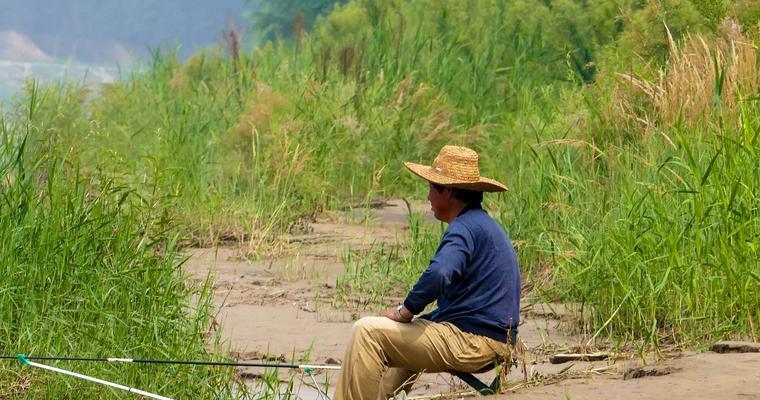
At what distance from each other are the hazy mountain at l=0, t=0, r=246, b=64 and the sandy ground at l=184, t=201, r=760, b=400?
55662mm

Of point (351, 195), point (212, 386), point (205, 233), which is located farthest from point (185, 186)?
point (212, 386)

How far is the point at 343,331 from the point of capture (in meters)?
9.02

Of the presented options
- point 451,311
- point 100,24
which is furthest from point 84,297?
point 100,24

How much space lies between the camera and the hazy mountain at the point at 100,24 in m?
69.0

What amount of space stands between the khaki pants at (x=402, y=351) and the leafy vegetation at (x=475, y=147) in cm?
103

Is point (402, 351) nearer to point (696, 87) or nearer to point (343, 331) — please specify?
point (343, 331)

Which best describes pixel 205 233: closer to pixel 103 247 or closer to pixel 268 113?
pixel 268 113

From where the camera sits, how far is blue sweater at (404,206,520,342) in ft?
21.5

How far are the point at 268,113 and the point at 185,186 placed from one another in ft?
6.43

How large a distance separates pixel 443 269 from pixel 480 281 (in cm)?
27

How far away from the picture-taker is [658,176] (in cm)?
909

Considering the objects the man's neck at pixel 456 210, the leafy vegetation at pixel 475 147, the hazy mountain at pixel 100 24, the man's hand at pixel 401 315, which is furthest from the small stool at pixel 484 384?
the hazy mountain at pixel 100 24

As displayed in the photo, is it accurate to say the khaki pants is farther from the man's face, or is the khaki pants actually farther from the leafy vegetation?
the leafy vegetation

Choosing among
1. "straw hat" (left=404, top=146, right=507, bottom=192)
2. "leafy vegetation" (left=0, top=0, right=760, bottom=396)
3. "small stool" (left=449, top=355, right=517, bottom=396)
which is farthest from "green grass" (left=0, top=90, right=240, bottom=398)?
"straw hat" (left=404, top=146, right=507, bottom=192)
